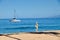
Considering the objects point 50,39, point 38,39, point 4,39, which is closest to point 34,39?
point 38,39

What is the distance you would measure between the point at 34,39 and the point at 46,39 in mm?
610

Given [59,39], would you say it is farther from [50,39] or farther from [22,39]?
[22,39]

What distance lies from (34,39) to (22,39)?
2.01 ft

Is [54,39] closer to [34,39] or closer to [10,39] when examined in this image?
[34,39]

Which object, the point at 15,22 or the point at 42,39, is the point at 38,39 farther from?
the point at 15,22

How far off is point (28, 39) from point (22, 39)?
1.01 ft

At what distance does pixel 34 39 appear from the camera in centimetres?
941

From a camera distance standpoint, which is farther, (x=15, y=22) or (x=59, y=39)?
(x=15, y=22)

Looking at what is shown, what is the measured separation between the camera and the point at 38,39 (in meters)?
9.41

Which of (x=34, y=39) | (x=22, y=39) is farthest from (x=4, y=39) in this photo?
(x=34, y=39)

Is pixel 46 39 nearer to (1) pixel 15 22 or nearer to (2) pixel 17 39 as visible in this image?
(2) pixel 17 39

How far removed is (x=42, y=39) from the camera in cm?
939

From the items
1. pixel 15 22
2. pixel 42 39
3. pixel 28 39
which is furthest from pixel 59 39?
pixel 15 22

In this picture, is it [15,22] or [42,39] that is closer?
[42,39]
